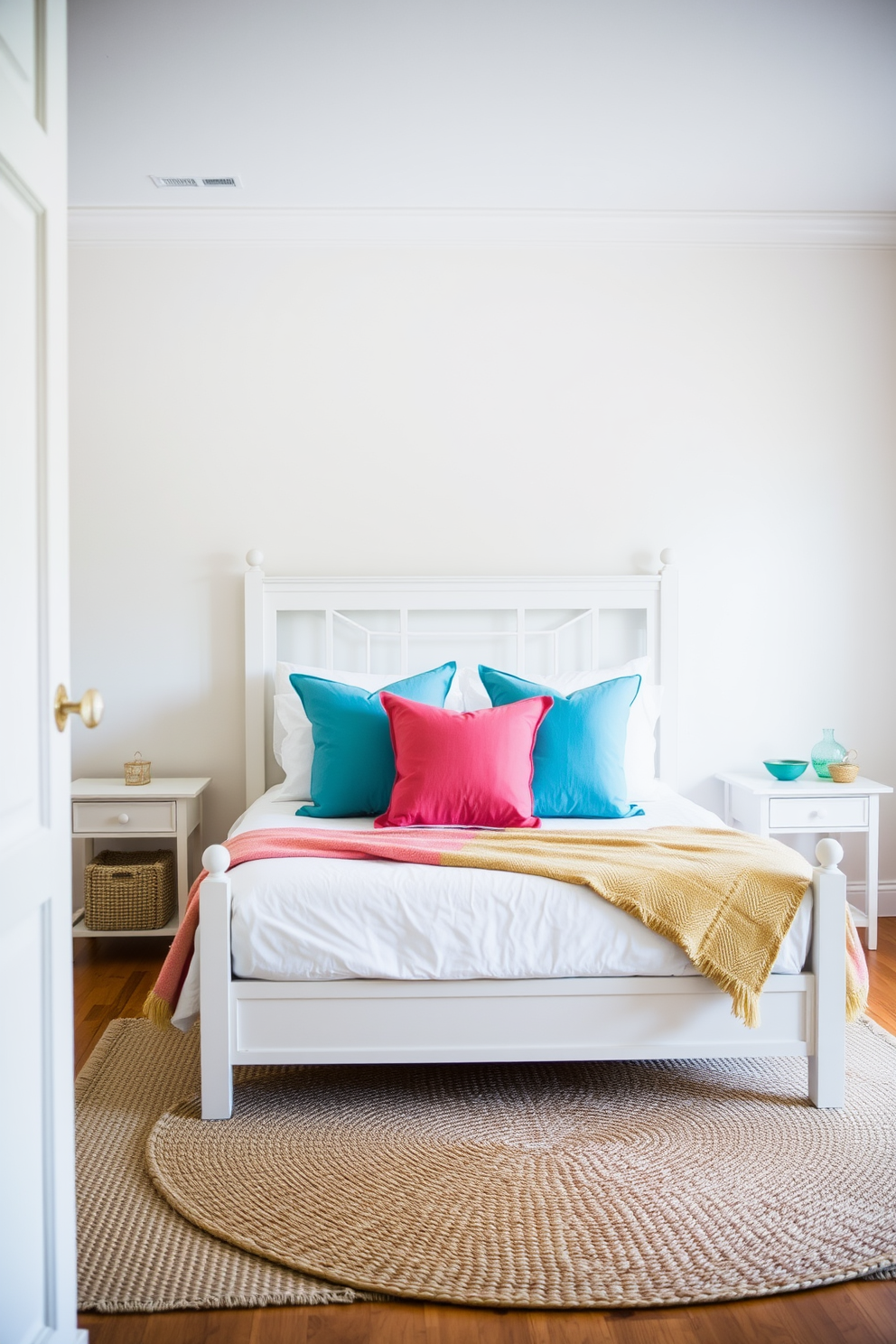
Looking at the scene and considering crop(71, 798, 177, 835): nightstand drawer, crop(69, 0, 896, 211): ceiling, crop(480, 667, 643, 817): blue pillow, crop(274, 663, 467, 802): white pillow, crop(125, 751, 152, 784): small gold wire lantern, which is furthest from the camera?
crop(125, 751, 152, 784): small gold wire lantern

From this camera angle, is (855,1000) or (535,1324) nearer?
(535,1324)

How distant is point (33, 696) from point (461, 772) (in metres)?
1.65

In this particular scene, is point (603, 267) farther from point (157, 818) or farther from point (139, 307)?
point (157, 818)

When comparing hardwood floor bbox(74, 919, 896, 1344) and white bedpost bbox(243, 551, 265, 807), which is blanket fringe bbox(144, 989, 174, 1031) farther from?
white bedpost bbox(243, 551, 265, 807)

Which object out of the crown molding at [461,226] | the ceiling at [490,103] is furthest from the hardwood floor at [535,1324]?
the crown molding at [461,226]

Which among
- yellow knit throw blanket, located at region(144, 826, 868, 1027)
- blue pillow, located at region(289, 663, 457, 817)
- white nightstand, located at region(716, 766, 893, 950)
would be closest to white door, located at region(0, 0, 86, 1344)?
yellow knit throw blanket, located at region(144, 826, 868, 1027)

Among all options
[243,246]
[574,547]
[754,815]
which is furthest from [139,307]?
[754,815]

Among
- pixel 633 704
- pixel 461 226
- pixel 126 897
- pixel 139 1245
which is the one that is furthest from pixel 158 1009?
pixel 461 226

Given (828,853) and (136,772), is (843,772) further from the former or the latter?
(136,772)

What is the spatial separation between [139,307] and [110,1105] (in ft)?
9.54

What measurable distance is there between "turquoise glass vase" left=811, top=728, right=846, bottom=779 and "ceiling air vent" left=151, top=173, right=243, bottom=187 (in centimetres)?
304

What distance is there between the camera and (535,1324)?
64.0 inches

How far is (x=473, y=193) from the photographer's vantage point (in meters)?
3.53

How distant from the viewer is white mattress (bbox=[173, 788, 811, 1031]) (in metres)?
2.21
